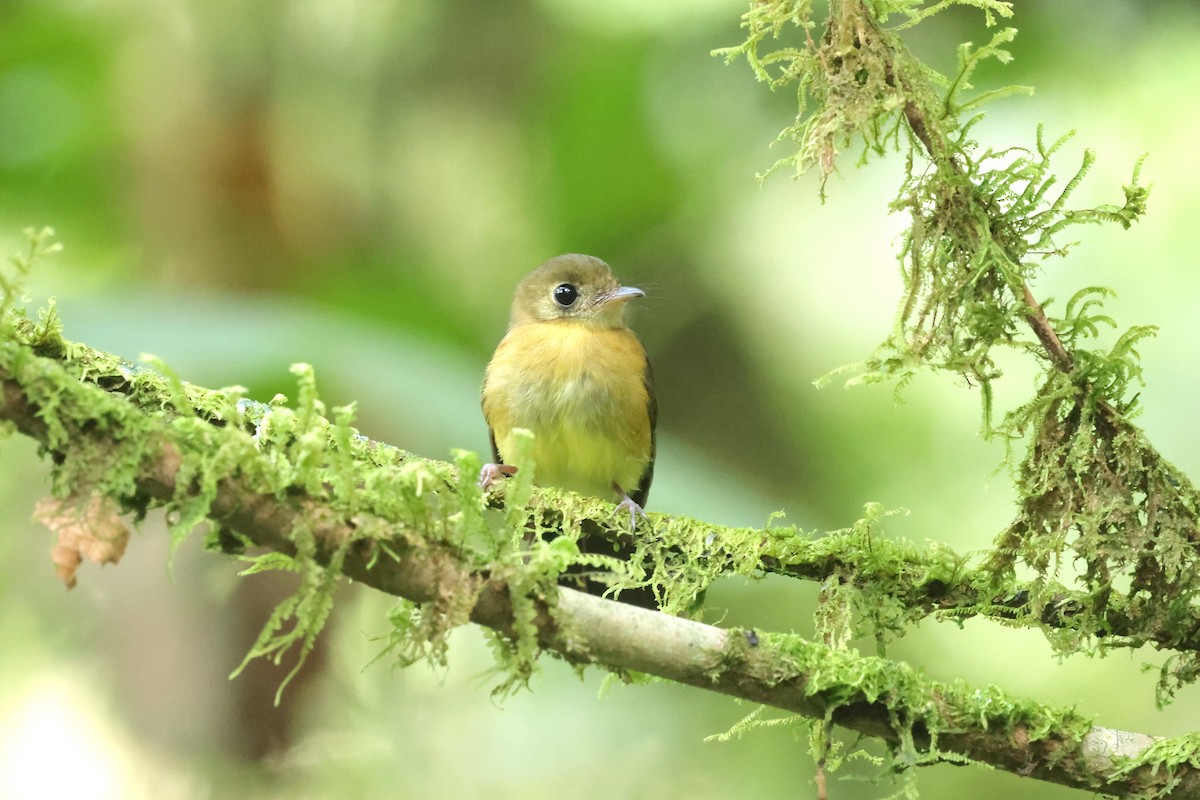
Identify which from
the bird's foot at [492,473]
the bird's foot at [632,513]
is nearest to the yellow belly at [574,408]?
the bird's foot at [492,473]

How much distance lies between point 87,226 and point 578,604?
4291mm

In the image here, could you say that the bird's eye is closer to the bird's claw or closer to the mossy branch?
the bird's claw

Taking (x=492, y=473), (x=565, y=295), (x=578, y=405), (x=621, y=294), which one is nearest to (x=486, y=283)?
(x=565, y=295)

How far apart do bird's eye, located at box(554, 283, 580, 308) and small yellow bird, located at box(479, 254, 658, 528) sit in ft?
0.42

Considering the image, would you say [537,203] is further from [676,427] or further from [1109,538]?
[1109,538]

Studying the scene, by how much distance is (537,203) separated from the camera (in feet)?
18.3

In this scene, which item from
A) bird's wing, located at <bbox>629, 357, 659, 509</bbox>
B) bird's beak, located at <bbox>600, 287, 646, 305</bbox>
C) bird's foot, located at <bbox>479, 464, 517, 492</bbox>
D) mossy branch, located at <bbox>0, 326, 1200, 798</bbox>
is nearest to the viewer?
mossy branch, located at <bbox>0, 326, 1200, 798</bbox>

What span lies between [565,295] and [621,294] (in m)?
0.27

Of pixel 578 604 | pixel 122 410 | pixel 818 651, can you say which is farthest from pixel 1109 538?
pixel 122 410

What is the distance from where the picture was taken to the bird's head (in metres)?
5.05

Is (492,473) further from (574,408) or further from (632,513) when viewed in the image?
(632,513)


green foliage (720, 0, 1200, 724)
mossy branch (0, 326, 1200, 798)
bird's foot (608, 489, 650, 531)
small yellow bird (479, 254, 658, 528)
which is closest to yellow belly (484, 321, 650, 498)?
small yellow bird (479, 254, 658, 528)

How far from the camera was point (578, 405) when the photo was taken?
4574 millimetres

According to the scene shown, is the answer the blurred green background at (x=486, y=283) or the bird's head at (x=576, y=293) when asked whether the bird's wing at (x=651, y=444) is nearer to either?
the blurred green background at (x=486, y=283)
